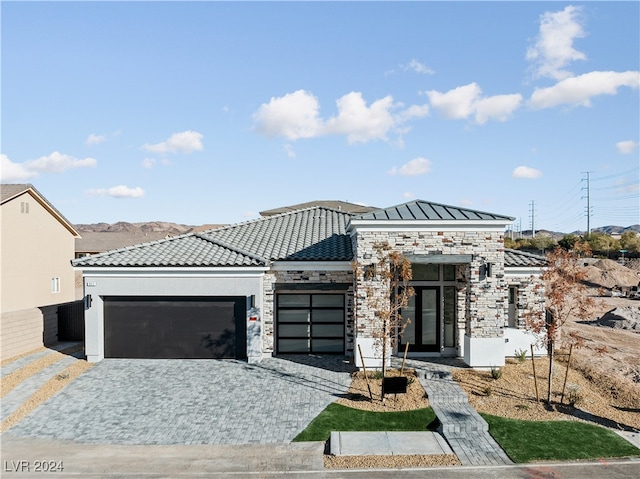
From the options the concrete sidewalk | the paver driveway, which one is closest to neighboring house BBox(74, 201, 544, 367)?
the paver driveway

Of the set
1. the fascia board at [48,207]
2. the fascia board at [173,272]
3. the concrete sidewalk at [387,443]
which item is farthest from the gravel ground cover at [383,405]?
the fascia board at [48,207]

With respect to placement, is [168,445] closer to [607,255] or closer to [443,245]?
[443,245]

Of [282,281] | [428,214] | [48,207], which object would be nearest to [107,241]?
[48,207]

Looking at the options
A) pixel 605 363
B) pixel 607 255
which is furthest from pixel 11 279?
pixel 607 255

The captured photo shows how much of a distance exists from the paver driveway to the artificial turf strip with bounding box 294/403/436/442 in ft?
1.18

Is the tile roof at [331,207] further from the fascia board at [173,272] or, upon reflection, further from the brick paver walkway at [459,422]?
the brick paver walkway at [459,422]

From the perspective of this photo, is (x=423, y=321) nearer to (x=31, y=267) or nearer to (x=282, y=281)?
(x=282, y=281)

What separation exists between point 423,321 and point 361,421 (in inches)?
273

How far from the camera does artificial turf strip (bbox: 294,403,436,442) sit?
465 inches

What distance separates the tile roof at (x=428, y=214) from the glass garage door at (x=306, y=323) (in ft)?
15.3

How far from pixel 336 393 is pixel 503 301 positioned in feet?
23.3

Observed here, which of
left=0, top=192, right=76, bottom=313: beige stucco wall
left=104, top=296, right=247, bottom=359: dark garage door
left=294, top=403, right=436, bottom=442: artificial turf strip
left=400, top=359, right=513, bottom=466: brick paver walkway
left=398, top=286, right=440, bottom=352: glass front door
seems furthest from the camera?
left=0, top=192, right=76, bottom=313: beige stucco wall

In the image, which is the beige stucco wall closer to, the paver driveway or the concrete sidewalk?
the paver driveway

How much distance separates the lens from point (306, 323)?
19.4 meters
